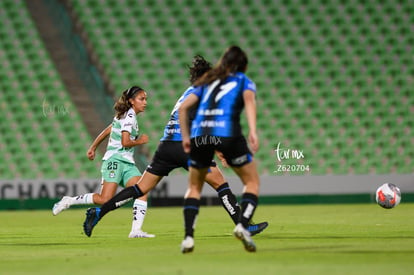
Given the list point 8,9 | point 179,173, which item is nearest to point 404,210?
point 179,173

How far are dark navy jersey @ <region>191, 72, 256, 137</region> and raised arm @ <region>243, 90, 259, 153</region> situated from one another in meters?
0.07

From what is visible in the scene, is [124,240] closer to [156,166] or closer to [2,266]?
[156,166]

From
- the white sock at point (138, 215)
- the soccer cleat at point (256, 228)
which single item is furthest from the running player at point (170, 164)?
the white sock at point (138, 215)

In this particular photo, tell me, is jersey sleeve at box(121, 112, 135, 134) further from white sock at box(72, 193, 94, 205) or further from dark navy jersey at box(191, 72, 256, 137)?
dark navy jersey at box(191, 72, 256, 137)

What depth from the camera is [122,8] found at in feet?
68.2

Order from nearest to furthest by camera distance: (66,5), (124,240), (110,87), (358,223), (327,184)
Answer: (124,240) → (358,223) → (327,184) → (110,87) → (66,5)

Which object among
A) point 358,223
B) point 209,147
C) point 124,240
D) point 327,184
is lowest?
point 327,184

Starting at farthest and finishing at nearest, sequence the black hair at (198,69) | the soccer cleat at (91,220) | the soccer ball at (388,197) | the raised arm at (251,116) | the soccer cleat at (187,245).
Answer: the soccer ball at (388,197)
the soccer cleat at (91,220)
the black hair at (198,69)
the soccer cleat at (187,245)
the raised arm at (251,116)

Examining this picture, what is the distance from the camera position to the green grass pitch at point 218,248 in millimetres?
5887

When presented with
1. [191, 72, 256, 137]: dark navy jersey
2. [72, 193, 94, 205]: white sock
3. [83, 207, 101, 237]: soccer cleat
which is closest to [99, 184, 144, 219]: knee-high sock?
[83, 207, 101, 237]: soccer cleat

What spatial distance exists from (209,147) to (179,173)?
36.7ft

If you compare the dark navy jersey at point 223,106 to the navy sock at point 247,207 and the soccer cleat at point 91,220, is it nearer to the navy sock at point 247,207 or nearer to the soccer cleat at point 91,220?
the navy sock at point 247,207

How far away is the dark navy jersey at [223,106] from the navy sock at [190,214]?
575 millimetres

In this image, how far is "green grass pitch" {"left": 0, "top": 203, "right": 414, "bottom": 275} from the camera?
5.89 metres
